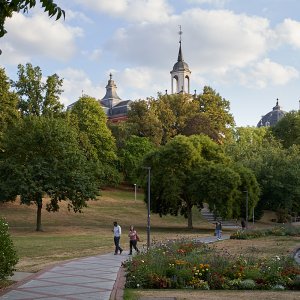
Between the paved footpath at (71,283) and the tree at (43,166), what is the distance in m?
19.9

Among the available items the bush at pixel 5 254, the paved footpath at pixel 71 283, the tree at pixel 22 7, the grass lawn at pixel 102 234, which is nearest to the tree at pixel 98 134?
the grass lawn at pixel 102 234

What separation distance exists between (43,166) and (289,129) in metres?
61.0

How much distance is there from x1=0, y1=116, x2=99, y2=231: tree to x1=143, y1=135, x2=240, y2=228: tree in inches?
272

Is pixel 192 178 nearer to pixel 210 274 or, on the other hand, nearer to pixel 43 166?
pixel 43 166

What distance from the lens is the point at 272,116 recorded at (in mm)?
141125

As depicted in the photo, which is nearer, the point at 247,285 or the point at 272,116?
the point at 247,285

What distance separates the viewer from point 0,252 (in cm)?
1356

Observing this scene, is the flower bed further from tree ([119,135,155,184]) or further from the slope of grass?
tree ([119,135,155,184])

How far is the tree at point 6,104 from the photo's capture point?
5038 centimetres

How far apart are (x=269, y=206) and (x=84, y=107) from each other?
91.7 ft

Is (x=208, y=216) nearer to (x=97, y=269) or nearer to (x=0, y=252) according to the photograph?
(x=97, y=269)

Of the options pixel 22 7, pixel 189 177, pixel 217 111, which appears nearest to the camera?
pixel 22 7

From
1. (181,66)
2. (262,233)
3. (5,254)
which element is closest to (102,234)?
(262,233)

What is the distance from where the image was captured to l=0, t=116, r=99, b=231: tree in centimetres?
3916
